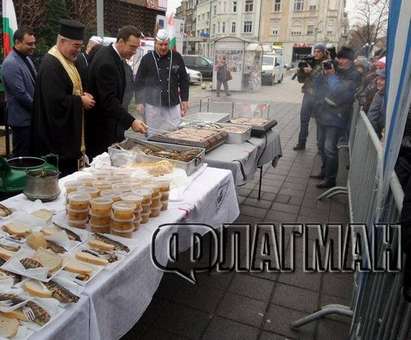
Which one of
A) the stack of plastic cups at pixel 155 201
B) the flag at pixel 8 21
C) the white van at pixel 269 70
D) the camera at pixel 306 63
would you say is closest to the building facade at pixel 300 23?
the white van at pixel 269 70

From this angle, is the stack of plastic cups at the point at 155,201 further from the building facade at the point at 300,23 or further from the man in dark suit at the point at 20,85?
the building facade at the point at 300,23

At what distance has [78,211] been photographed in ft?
5.97

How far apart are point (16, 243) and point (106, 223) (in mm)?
395

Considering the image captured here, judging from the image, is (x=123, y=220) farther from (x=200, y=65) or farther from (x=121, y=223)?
(x=200, y=65)

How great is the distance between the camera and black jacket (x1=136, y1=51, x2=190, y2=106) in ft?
16.8

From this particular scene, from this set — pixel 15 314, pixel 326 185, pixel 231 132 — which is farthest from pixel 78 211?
pixel 326 185

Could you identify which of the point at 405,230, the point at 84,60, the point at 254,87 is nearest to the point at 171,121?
the point at 84,60

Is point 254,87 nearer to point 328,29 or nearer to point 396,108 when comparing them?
point 396,108

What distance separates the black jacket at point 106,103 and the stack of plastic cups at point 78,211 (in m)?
1.60

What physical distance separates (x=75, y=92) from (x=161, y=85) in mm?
2003

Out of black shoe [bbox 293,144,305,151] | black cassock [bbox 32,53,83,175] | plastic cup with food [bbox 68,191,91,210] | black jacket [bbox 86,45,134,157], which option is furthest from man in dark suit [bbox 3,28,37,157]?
black shoe [bbox 293,144,305,151]

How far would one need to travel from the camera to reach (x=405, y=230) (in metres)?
1.39

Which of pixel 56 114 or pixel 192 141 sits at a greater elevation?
pixel 56 114

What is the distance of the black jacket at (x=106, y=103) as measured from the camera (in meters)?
3.50
